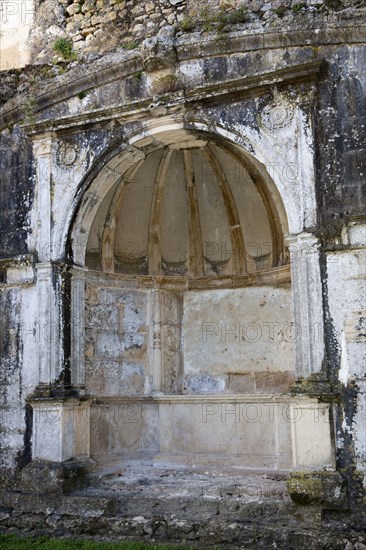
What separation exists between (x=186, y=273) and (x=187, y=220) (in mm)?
765

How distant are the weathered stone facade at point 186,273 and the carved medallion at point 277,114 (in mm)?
26

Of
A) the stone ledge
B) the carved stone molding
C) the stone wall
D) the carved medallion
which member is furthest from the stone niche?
the stone ledge

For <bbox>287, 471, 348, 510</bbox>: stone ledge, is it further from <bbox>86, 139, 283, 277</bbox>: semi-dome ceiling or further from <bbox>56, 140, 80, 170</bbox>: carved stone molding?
<bbox>56, 140, 80, 170</bbox>: carved stone molding

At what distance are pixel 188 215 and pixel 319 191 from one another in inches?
126

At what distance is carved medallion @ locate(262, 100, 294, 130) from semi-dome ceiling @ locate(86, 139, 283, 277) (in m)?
1.75

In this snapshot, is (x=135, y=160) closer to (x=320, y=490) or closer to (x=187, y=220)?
(x=187, y=220)

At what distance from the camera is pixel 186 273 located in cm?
1031

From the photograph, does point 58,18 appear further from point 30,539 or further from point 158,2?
point 30,539

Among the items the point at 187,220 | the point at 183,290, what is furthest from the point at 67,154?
the point at 183,290

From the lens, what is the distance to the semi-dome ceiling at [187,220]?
9750 millimetres

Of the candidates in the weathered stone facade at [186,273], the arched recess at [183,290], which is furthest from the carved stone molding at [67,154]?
the arched recess at [183,290]

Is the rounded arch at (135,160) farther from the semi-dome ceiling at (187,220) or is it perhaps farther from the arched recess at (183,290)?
the semi-dome ceiling at (187,220)

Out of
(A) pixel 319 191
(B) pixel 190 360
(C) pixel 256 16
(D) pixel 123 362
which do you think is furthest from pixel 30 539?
(C) pixel 256 16

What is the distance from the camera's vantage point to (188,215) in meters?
10.3
